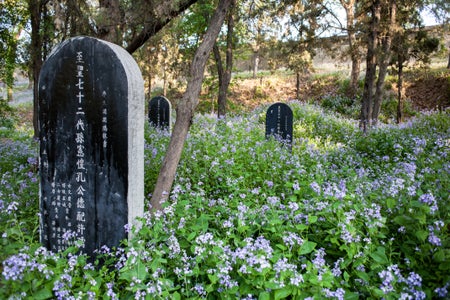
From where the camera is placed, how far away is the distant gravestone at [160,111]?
12526 mm

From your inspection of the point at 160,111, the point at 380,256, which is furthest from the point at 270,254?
the point at 160,111

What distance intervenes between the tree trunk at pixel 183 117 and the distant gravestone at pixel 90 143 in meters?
0.83

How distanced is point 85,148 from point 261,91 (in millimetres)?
27006

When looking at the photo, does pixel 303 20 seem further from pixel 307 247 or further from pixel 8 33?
pixel 307 247

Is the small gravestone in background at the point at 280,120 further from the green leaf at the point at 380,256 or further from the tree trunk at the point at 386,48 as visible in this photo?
the green leaf at the point at 380,256

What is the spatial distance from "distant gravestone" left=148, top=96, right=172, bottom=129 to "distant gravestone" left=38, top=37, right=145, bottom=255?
26.6ft

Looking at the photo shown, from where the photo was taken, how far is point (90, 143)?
425cm

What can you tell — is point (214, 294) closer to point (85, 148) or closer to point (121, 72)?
point (85, 148)

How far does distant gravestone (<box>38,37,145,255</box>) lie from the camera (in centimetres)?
415

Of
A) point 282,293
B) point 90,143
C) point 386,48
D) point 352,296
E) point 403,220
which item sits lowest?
point 352,296

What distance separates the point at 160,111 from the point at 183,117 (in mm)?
7202

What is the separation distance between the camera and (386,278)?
8.91ft

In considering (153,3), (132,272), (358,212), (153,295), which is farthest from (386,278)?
(153,3)

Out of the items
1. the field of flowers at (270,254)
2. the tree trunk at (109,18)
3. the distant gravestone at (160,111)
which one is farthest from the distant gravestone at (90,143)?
the distant gravestone at (160,111)
